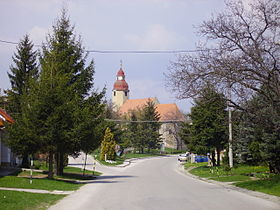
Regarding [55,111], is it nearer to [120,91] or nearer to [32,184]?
[32,184]

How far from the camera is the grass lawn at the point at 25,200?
1242cm

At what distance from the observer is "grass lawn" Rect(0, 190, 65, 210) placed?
12.4 meters

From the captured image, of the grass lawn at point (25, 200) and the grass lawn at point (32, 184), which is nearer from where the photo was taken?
the grass lawn at point (25, 200)

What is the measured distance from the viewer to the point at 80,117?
73.9 ft

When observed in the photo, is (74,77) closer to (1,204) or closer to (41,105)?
(41,105)

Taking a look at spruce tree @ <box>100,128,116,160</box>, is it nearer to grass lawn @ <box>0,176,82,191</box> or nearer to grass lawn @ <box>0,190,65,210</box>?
grass lawn @ <box>0,176,82,191</box>

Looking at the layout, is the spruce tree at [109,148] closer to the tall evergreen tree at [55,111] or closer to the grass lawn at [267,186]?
the tall evergreen tree at [55,111]

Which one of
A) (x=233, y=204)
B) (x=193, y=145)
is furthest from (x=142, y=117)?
(x=233, y=204)

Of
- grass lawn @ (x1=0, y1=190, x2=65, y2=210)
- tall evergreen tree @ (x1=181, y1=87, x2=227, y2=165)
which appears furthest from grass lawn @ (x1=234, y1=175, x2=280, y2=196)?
tall evergreen tree @ (x1=181, y1=87, x2=227, y2=165)

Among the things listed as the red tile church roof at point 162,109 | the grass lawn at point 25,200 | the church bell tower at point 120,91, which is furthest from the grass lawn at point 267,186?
the church bell tower at point 120,91

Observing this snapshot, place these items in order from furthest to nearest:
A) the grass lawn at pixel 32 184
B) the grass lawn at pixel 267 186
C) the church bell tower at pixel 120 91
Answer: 1. the church bell tower at pixel 120 91
2. the grass lawn at pixel 32 184
3. the grass lawn at pixel 267 186

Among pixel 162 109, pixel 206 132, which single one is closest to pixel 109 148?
pixel 206 132

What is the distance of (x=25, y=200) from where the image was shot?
1366 cm

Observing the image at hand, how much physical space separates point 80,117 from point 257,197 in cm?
1077
